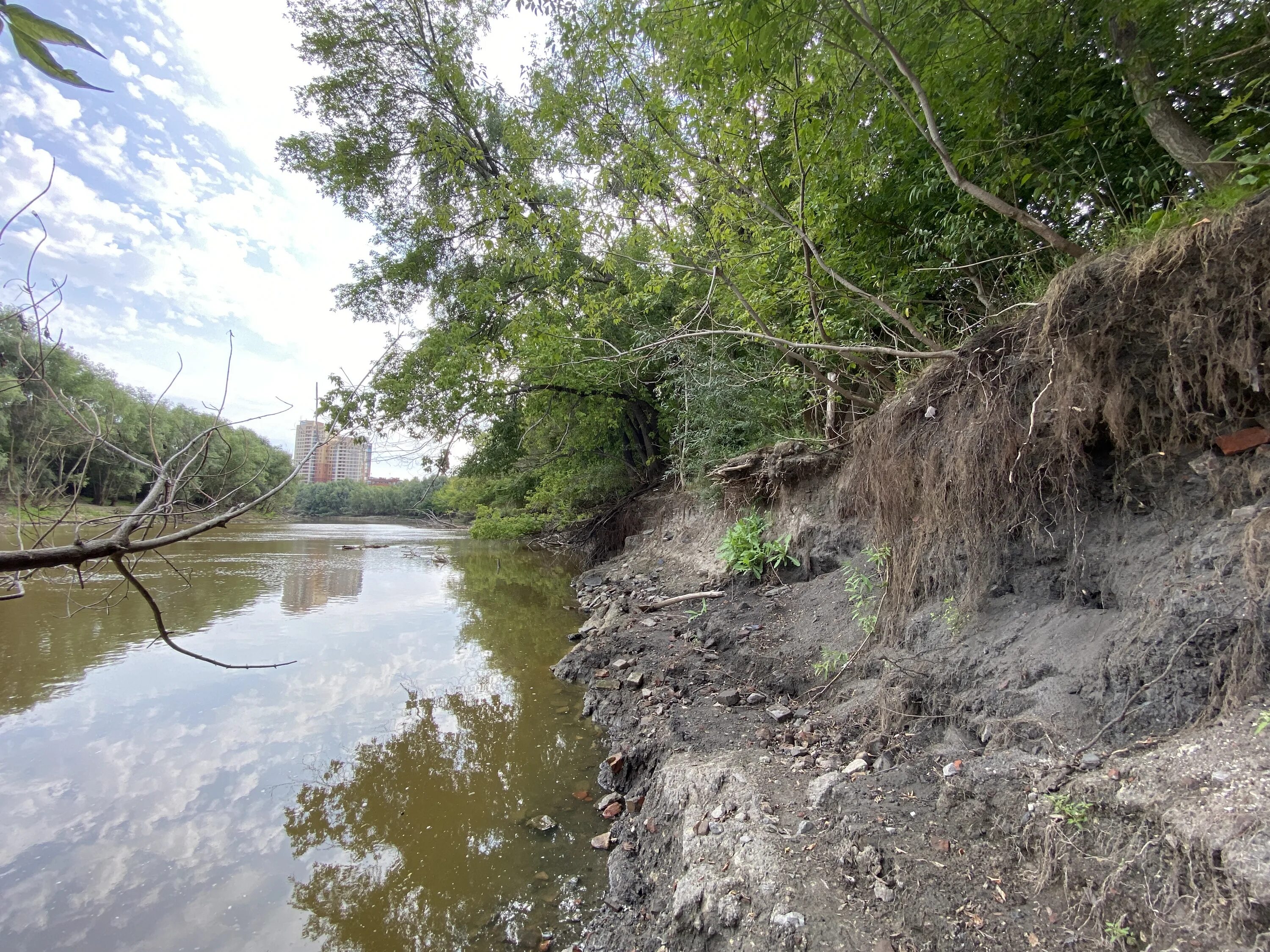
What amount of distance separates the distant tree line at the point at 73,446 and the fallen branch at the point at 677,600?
4.52 meters

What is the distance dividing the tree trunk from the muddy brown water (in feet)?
14.8

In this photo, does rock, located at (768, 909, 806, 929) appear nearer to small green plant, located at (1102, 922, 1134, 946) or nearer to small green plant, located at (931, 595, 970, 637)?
small green plant, located at (1102, 922, 1134, 946)

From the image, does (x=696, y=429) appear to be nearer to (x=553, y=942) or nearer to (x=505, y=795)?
(x=505, y=795)

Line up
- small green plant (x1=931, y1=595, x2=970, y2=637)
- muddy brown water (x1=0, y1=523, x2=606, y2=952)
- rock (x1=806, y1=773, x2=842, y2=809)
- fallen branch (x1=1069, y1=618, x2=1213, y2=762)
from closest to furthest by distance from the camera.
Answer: fallen branch (x1=1069, y1=618, x2=1213, y2=762)
rock (x1=806, y1=773, x2=842, y2=809)
muddy brown water (x1=0, y1=523, x2=606, y2=952)
small green plant (x1=931, y1=595, x2=970, y2=637)

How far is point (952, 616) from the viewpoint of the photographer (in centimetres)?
312

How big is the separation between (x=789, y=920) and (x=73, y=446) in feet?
10.4

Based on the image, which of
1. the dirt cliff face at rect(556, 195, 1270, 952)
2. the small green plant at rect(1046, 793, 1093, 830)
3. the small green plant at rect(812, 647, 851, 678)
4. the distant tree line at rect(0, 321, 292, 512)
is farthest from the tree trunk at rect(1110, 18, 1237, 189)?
the distant tree line at rect(0, 321, 292, 512)

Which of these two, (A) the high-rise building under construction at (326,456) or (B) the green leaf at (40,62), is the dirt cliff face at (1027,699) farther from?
(B) the green leaf at (40,62)

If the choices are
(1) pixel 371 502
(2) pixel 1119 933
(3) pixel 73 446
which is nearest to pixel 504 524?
(3) pixel 73 446

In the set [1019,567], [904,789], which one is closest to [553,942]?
[904,789]

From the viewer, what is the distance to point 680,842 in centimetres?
246

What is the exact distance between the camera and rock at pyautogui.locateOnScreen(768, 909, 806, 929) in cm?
177

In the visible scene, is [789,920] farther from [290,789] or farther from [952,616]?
[290,789]

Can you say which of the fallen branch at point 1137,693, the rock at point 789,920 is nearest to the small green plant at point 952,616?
the fallen branch at point 1137,693
